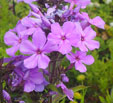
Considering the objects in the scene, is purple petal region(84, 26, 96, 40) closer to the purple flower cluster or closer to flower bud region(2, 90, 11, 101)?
the purple flower cluster

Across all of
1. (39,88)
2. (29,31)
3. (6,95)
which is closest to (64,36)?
(29,31)

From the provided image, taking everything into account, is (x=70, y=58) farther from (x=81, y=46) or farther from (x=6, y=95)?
(x=6, y=95)

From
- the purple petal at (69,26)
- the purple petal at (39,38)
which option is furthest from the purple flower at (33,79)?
the purple petal at (69,26)

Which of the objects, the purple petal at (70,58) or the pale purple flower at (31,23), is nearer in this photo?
the pale purple flower at (31,23)

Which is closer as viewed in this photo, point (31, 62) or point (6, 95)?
point (31, 62)

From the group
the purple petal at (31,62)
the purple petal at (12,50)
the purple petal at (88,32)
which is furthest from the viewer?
the purple petal at (88,32)

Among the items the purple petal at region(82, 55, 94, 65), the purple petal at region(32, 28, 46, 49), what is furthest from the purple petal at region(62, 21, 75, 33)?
the purple petal at region(82, 55, 94, 65)

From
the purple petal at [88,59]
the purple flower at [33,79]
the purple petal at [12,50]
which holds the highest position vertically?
the purple petal at [12,50]

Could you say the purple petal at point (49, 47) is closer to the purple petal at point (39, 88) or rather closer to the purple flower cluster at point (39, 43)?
the purple flower cluster at point (39, 43)
